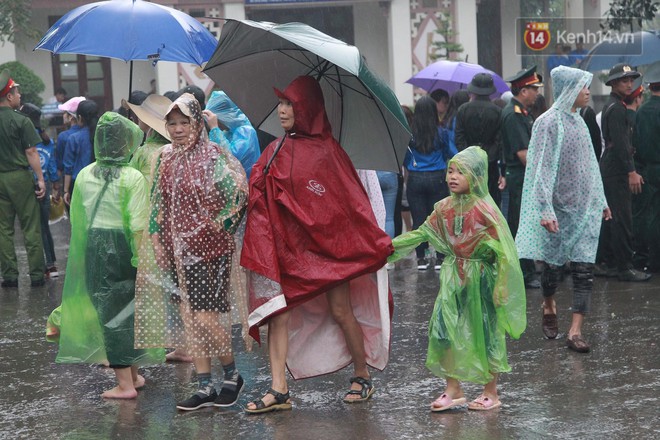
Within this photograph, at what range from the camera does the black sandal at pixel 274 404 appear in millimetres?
5871

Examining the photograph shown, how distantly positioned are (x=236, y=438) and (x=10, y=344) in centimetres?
324

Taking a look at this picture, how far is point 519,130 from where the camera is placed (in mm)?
9516

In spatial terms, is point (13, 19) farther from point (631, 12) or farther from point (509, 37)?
point (631, 12)

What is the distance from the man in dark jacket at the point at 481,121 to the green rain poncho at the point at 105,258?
15.1 ft

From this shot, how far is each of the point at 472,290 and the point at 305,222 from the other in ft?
3.20

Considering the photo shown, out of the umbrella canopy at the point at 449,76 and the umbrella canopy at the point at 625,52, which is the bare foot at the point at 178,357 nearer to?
the umbrella canopy at the point at 625,52

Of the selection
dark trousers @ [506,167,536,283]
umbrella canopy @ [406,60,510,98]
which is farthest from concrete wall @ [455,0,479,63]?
dark trousers @ [506,167,536,283]

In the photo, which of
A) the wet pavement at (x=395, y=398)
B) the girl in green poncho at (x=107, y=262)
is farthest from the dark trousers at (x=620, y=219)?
the girl in green poncho at (x=107, y=262)

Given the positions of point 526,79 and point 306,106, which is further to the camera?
point 526,79

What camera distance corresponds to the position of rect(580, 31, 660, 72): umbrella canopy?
1213 centimetres

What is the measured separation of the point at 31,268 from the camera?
11016 millimetres

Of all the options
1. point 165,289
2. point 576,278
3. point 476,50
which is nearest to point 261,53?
point 165,289

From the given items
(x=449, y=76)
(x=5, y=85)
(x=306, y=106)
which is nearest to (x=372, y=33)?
(x=449, y=76)

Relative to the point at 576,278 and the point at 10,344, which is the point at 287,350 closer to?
the point at 576,278
